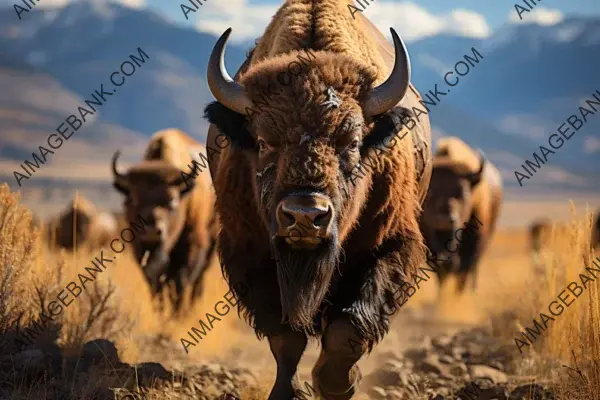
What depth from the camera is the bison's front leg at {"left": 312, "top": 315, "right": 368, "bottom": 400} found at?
4.81m

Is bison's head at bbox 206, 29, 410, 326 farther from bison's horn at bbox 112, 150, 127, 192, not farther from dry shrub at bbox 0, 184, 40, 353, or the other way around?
bison's horn at bbox 112, 150, 127, 192

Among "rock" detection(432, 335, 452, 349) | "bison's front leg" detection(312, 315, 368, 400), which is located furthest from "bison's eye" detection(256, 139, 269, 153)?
"rock" detection(432, 335, 452, 349)

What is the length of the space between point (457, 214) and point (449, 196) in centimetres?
32

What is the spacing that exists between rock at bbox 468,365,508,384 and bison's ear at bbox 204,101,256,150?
2798mm

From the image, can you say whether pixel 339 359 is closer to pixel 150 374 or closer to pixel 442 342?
pixel 150 374

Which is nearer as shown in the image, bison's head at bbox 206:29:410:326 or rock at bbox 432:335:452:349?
bison's head at bbox 206:29:410:326

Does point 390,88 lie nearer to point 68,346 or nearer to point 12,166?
point 68,346

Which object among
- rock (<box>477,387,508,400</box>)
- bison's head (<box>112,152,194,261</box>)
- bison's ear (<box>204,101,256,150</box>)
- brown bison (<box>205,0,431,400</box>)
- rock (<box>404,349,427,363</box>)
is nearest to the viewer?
brown bison (<box>205,0,431,400</box>)

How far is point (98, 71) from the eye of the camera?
177m

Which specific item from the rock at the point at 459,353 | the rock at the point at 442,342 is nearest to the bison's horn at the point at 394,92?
the rock at the point at 459,353

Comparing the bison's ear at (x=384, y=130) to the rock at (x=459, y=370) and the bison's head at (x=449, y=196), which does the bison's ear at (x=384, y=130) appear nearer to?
the rock at (x=459, y=370)

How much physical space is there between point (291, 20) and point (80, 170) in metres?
102

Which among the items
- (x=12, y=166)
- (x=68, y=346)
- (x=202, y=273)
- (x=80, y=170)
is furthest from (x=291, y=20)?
(x=80, y=170)

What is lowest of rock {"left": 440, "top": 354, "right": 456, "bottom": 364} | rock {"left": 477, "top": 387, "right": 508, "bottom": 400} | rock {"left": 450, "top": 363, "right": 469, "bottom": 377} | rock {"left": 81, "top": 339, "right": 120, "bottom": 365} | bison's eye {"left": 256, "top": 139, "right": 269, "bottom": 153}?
rock {"left": 440, "top": 354, "right": 456, "bottom": 364}
